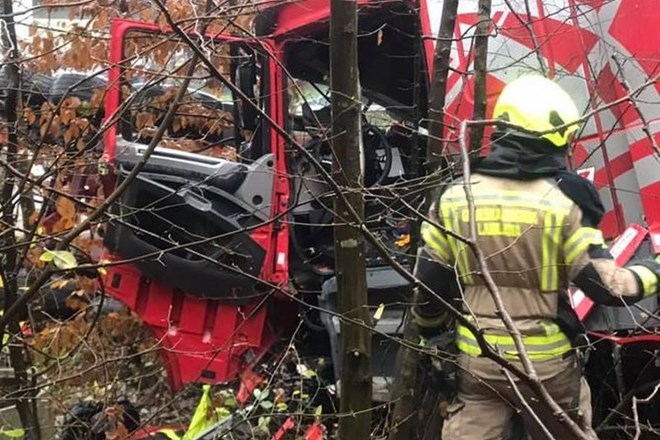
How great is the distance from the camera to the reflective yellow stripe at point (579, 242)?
278cm

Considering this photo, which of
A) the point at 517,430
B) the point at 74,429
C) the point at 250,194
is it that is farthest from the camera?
the point at 250,194

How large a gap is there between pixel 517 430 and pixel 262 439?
4.71 feet

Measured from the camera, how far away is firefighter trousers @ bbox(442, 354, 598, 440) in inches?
117

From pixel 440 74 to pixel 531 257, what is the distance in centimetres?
130

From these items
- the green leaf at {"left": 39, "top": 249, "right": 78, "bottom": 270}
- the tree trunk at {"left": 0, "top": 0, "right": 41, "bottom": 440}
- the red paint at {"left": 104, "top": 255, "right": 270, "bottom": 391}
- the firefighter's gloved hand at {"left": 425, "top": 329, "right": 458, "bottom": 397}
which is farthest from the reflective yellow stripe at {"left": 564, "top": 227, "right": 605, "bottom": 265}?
the red paint at {"left": 104, "top": 255, "right": 270, "bottom": 391}

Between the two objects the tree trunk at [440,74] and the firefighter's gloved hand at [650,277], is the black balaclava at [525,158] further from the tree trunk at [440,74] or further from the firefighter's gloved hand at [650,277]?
the tree trunk at [440,74]

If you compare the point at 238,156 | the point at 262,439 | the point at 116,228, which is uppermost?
the point at 238,156

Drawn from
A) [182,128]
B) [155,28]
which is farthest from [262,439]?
[182,128]

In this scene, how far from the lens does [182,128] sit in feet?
19.8

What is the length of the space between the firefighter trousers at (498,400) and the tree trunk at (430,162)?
1.49ft

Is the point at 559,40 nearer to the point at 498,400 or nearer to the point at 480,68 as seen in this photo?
the point at 480,68

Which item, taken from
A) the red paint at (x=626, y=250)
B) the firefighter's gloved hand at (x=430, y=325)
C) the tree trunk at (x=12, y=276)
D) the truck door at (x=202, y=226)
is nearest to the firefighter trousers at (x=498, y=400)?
the firefighter's gloved hand at (x=430, y=325)

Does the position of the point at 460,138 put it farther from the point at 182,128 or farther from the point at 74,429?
the point at 182,128

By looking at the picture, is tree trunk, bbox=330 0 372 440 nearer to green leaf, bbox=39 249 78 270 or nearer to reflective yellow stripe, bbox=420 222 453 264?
reflective yellow stripe, bbox=420 222 453 264
